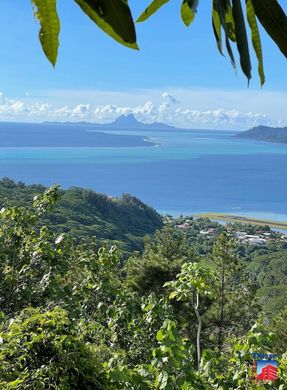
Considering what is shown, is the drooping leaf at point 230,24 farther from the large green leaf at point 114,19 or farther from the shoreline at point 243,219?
the shoreline at point 243,219

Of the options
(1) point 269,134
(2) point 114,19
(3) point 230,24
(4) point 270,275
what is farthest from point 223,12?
(1) point 269,134

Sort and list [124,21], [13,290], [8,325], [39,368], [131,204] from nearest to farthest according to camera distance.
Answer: [124,21]
[39,368]
[8,325]
[13,290]
[131,204]

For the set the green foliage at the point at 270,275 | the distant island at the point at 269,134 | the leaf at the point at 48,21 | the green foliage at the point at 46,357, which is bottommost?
the green foliage at the point at 270,275

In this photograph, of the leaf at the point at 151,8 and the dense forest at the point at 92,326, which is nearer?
the leaf at the point at 151,8

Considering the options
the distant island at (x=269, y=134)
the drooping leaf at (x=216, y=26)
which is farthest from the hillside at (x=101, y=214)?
the distant island at (x=269, y=134)

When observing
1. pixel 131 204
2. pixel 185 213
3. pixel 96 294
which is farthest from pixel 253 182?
pixel 96 294

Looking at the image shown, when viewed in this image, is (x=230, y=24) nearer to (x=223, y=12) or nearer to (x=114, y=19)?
(x=223, y=12)

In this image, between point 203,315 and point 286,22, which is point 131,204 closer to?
point 203,315
